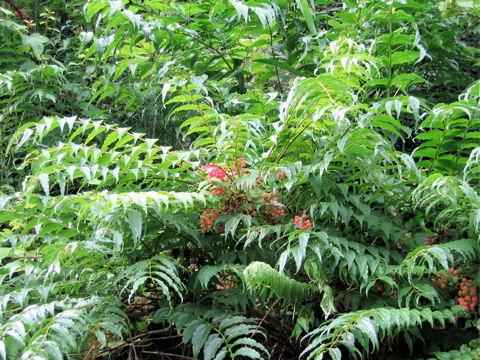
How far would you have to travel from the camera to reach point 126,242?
6.36 ft

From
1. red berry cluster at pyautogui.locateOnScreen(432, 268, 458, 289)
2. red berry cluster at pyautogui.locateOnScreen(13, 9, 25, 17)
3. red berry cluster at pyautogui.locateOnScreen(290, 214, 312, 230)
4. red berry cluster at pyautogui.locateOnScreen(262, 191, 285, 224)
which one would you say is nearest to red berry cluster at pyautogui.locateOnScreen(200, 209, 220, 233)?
red berry cluster at pyautogui.locateOnScreen(262, 191, 285, 224)

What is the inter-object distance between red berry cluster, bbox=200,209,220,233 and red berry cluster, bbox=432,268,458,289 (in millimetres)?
800

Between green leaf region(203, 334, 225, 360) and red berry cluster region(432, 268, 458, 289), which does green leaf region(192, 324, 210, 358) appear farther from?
red berry cluster region(432, 268, 458, 289)

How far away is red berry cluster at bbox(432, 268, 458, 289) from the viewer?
1.84 m

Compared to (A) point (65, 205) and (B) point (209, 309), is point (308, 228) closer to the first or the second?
(B) point (209, 309)

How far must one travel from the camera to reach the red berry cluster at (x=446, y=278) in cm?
184

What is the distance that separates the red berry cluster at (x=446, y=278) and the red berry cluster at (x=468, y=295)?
0.13 ft

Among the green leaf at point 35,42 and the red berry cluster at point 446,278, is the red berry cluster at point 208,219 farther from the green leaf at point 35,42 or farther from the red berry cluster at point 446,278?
the green leaf at point 35,42

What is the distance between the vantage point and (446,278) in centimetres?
186

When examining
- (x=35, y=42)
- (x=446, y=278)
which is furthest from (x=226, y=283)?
(x=35, y=42)

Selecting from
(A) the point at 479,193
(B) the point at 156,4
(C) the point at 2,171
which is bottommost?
(C) the point at 2,171

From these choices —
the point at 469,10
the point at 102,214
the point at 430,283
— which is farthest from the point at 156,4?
the point at 430,283

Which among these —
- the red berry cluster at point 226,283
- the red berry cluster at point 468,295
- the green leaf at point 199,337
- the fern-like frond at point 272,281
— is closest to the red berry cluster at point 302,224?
the fern-like frond at point 272,281

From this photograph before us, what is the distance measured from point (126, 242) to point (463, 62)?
2.46 metres
